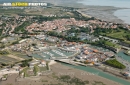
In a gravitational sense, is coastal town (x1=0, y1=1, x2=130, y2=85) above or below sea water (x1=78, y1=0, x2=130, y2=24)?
below

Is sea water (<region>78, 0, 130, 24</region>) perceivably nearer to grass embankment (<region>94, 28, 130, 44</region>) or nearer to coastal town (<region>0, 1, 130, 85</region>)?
A: grass embankment (<region>94, 28, 130, 44</region>)

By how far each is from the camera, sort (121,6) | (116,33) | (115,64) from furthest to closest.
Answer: (121,6) < (116,33) < (115,64)

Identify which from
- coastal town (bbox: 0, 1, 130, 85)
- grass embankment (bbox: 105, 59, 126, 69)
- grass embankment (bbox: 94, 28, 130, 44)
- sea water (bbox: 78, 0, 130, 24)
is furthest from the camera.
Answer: sea water (bbox: 78, 0, 130, 24)

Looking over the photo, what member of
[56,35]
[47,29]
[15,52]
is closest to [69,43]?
[56,35]

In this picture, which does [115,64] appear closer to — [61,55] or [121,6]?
[61,55]

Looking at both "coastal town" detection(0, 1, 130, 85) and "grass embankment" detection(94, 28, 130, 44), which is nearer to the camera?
"coastal town" detection(0, 1, 130, 85)

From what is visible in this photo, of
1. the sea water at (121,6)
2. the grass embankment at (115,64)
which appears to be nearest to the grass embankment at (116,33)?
the grass embankment at (115,64)

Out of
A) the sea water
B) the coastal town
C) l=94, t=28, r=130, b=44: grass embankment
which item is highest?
the sea water

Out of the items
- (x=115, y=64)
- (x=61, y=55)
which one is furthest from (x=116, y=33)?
(x=115, y=64)

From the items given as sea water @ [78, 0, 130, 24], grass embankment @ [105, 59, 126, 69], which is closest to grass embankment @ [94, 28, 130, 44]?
grass embankment @ [105, 59, 126, 69]

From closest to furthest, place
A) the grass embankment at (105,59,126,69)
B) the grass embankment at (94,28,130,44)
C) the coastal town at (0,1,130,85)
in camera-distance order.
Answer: the coastal town at (0,1,130,85)
the grass embankment at (105,59,126,69)
the grass embankment at (94,28,130,44)

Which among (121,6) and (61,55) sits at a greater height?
(121,6)

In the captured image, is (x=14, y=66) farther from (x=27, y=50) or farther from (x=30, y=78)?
(x=27, y=50)
